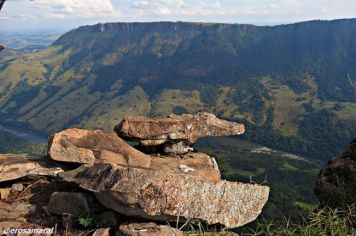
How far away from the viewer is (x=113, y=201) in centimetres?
1458

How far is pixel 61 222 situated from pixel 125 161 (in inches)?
220

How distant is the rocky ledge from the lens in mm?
14055

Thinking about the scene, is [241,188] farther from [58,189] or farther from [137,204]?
[58,189]

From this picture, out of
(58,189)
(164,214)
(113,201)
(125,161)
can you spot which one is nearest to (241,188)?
(164,214)

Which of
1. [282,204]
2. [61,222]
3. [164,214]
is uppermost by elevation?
[164,214]

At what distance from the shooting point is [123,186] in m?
14.1

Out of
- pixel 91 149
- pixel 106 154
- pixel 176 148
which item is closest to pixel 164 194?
pixel 106 154

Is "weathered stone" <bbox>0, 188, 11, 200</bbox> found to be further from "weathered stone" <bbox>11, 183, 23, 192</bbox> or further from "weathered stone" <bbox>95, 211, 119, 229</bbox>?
"weathered stone" <bbox>95, 211, 119, 229</bbox>

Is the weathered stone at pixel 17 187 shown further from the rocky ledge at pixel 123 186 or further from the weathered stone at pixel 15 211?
the weathered stone at pixel 15 211

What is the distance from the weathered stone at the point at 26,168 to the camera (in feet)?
63.2

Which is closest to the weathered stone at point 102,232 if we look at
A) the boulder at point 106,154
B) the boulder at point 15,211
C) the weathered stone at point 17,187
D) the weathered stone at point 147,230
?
the weathered stone at point 147,230

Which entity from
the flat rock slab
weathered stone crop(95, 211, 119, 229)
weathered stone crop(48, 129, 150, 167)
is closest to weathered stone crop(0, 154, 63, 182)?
weathered stone crop(48, 129, 150, 167)

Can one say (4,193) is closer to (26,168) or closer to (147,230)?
(26,168)

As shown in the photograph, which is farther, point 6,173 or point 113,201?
point 6,173
